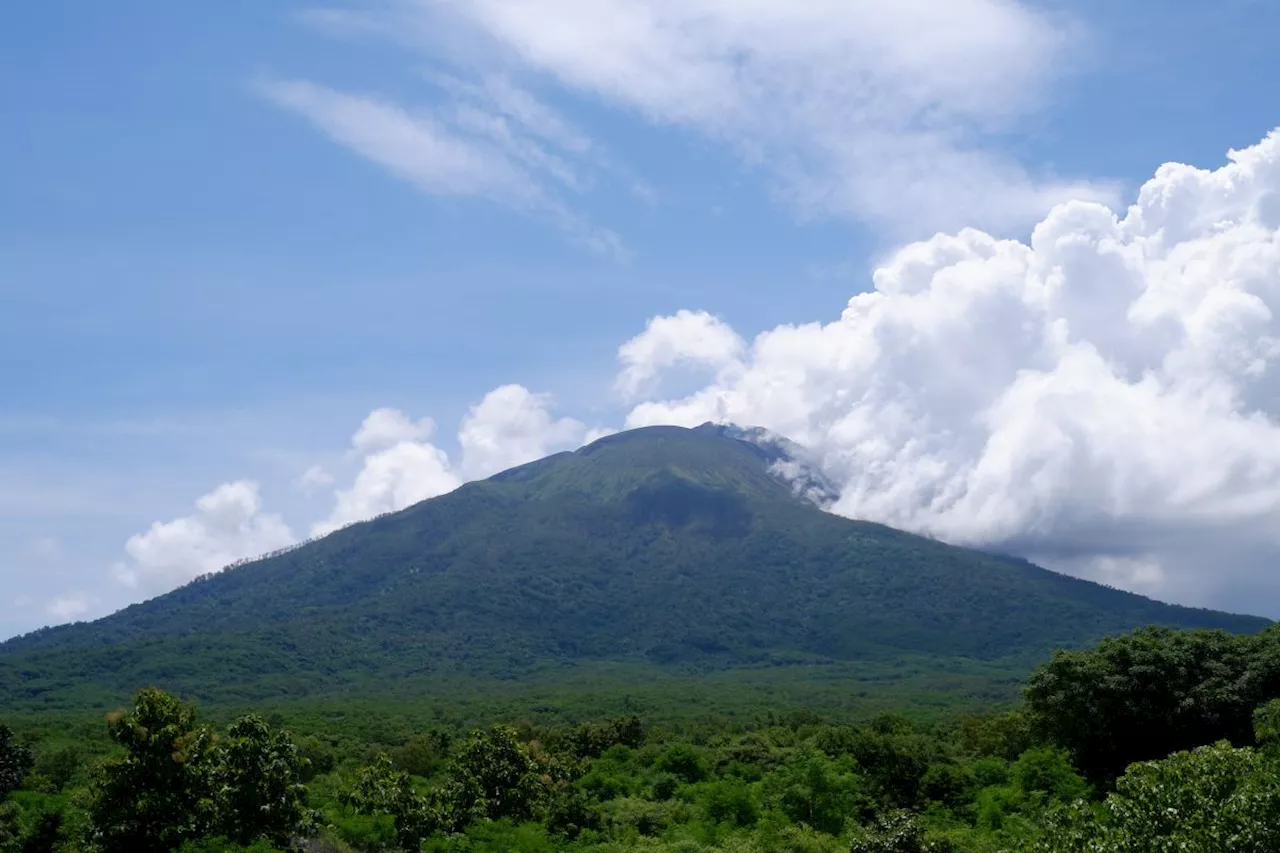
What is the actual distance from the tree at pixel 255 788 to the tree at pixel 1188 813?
15291 millimetres

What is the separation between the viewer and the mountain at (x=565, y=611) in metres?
126

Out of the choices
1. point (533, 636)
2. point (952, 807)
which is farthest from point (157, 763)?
point (533, 636)

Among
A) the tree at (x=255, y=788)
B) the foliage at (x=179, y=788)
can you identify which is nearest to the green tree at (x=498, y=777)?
→ the tree at (x=255, y=788)

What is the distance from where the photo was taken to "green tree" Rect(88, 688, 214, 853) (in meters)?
22.3

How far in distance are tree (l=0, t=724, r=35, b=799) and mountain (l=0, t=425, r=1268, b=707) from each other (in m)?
71.0

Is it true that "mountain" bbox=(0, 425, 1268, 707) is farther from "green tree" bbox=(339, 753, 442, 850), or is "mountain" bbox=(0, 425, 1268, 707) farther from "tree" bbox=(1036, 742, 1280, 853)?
"tree" bbox=(1036, 742, 1280, 853)

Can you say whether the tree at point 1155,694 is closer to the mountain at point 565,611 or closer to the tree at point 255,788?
the tree at point 255,788

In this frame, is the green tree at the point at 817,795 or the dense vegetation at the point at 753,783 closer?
the dense vegetation at the point at 753,783

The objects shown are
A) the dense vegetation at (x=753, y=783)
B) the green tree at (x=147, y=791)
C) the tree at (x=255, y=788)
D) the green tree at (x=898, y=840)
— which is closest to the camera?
the dense vegetation at (x=753, y=783)

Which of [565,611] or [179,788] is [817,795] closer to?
[179,788]

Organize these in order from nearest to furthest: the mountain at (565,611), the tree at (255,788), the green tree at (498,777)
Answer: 1. the tree at (255,788)
2. the green tree at (498,777)
3. the mountain at (565,611)

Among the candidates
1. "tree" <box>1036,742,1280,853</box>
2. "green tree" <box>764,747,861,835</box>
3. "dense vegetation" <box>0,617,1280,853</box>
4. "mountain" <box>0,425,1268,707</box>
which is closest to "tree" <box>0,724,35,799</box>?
"dense vegetation" <box>0,617,1280,853</box>

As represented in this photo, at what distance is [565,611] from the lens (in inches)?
6422

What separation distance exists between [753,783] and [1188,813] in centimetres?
2428
